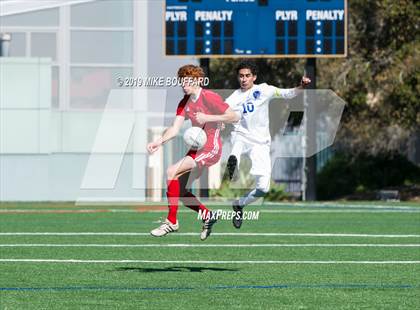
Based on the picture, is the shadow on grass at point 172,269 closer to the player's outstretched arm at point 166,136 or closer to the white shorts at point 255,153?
the white shorts at point 255,153

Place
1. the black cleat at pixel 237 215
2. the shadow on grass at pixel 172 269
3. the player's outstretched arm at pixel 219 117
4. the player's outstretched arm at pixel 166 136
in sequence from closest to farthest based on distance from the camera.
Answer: the player's outstretched arm at pixel 166 136 < the player's outstretched arm at pixel 219 117 < the shadow on grass at pixel 172 269 < the black cleat at pixel 237 215

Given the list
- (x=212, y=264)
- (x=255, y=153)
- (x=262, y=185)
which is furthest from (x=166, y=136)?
(x=212, y=264)

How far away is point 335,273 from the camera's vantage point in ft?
43.6

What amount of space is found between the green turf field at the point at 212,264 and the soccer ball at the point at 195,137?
143 centimetres

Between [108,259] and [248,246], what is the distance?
2879mm

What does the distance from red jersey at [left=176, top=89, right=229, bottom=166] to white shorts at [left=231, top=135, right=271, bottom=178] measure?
82cm

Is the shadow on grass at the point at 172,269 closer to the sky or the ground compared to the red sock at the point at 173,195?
closer to the ground

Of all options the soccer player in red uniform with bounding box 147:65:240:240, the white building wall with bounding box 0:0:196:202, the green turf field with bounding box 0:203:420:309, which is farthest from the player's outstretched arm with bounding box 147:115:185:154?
the white building wall with bounding box 0:0:196:202

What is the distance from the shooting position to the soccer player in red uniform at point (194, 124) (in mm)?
12711

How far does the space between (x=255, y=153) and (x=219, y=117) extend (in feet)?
6.06

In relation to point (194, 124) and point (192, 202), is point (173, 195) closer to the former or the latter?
point (192, 202)

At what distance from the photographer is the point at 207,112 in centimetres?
1305

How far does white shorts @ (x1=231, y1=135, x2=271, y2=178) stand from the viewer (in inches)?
563

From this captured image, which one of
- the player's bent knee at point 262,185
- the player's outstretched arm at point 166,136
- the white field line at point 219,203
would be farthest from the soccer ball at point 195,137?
the white field line at point 219,203
